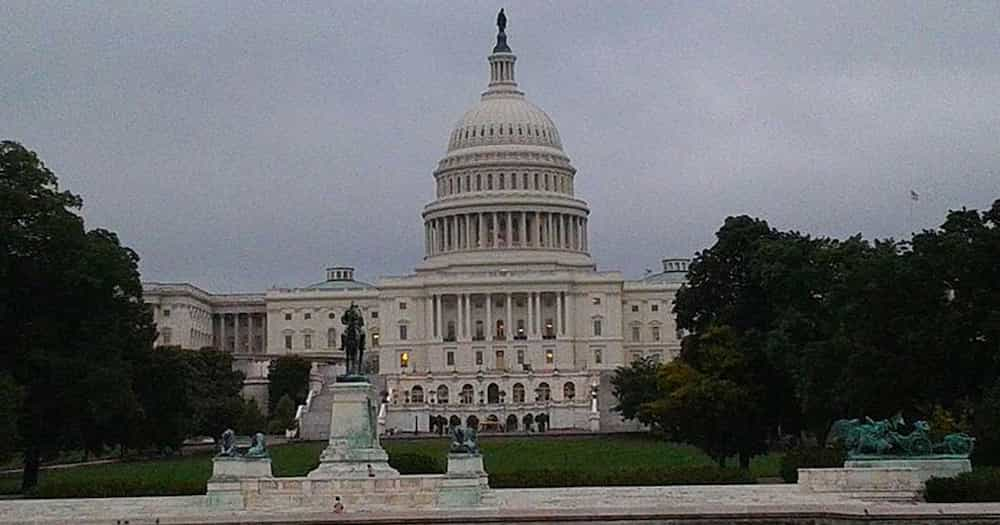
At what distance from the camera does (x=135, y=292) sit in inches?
2013

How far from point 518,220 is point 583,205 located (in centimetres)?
710

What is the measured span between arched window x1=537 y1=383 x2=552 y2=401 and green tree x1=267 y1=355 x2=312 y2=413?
17.1 metres

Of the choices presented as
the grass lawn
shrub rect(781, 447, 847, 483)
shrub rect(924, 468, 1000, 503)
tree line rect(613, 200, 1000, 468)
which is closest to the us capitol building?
the grass lawn

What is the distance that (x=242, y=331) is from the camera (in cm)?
15850

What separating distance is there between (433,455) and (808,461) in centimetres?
2852

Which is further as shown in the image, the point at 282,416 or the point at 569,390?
the point at 569,390

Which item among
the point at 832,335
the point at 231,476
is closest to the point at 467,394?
the point at 832,335

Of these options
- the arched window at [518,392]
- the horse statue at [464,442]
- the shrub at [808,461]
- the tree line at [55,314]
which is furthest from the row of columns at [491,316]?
the horse statue at [464,442]

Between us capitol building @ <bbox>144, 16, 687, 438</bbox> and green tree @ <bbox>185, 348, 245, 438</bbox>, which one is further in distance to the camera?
us capitol building @ <bbox>144, 16, 687, 438</bbox>

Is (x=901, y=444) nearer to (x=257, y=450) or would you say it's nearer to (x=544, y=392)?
(x=257, y=450)

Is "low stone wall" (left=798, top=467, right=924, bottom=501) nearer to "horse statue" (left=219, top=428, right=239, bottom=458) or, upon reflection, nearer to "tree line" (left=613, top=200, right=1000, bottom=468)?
"tree line" (left=613, top=200, right=1000, bottom=468)

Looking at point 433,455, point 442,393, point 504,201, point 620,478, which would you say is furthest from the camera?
point 504,201

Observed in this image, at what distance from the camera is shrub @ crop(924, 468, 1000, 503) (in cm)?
2928

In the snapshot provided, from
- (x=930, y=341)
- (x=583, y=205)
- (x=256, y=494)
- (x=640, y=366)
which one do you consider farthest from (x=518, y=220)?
→ (x=256, y=494)
